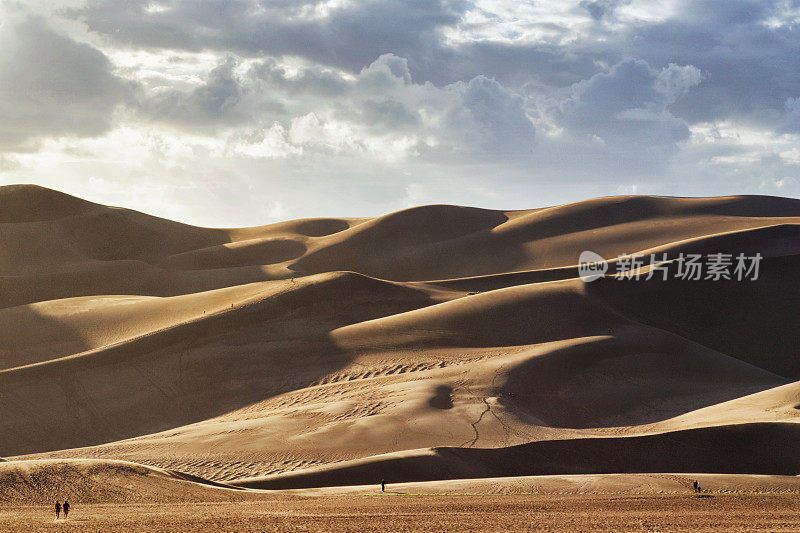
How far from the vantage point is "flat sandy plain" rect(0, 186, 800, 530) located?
69.3 ft

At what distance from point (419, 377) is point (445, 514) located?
1784 cm

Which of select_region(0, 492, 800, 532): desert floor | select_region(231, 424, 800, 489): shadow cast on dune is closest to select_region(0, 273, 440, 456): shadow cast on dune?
select_region(231, 424, 800, 489): shadow cast on dune

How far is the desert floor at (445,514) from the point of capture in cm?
1681

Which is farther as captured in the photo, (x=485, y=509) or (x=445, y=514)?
(x=485, y=509)

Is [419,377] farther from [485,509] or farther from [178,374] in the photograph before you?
[485,509]

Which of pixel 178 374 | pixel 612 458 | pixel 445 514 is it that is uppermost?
pixel 178 374

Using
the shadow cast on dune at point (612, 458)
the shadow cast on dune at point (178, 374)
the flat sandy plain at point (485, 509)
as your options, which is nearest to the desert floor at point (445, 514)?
the flat sandy plain at point (485, 509)

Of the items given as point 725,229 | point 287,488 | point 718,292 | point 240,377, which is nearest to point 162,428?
point 240,377

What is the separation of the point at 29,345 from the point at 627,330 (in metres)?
33.1

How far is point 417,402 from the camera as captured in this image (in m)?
33.0

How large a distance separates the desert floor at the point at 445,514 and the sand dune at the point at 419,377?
179 inches

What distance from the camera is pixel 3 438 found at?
35156 millimetres

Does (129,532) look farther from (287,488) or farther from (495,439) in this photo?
(495,439)

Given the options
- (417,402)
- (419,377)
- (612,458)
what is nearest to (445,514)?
(612,458)
